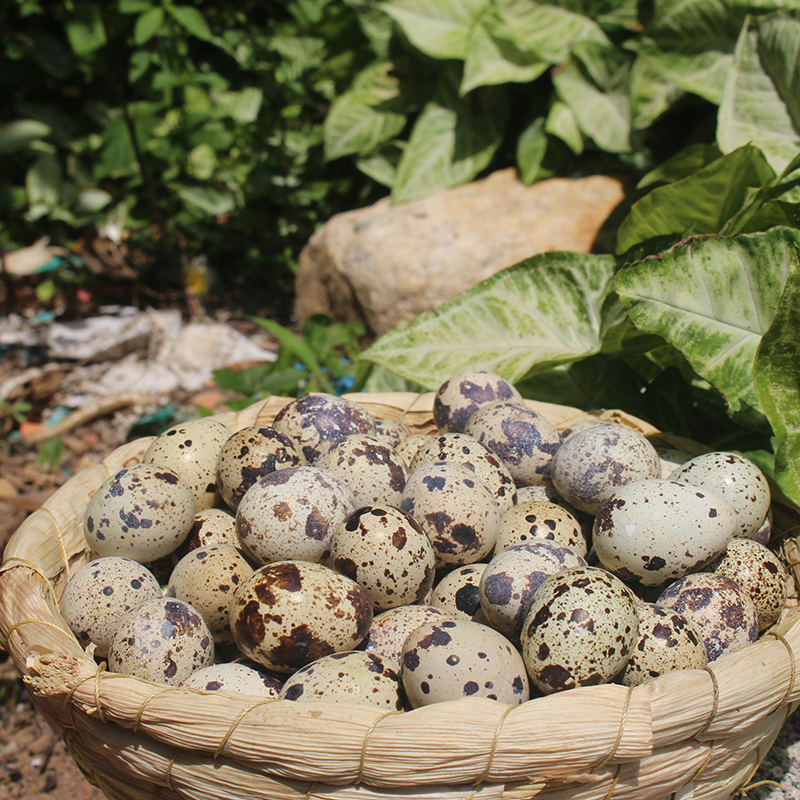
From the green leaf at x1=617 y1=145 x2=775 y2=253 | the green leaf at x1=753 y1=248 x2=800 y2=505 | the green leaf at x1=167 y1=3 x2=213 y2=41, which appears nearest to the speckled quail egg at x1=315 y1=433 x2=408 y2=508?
the green leaf at x1=753 y1=248 x2=800 y2=505

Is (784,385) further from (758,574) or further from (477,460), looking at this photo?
(477,460)

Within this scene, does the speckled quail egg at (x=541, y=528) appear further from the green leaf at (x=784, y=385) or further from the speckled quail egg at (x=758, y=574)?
the green leaf at (x=784, y=385)

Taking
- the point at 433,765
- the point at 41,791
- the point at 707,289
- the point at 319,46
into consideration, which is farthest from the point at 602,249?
the point at 41,791

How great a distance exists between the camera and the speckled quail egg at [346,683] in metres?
1.18

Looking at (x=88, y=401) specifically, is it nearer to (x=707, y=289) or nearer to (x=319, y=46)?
(x=319, y=46)

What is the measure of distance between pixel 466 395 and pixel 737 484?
2.22 feet

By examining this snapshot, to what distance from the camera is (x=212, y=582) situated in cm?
143

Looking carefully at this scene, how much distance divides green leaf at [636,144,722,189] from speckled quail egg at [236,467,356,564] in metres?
1.79

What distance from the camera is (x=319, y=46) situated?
13.1 feet

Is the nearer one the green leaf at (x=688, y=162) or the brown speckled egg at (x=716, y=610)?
the brown speckled egg at (x=716, y=610)

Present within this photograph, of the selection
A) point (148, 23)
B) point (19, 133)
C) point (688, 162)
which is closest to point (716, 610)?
point (688, 162)

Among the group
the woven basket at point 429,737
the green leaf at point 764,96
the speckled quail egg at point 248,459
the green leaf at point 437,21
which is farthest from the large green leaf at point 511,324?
the green leaf at point 437,21

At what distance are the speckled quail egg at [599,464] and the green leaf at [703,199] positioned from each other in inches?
28.0

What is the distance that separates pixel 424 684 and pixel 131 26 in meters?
4.49
